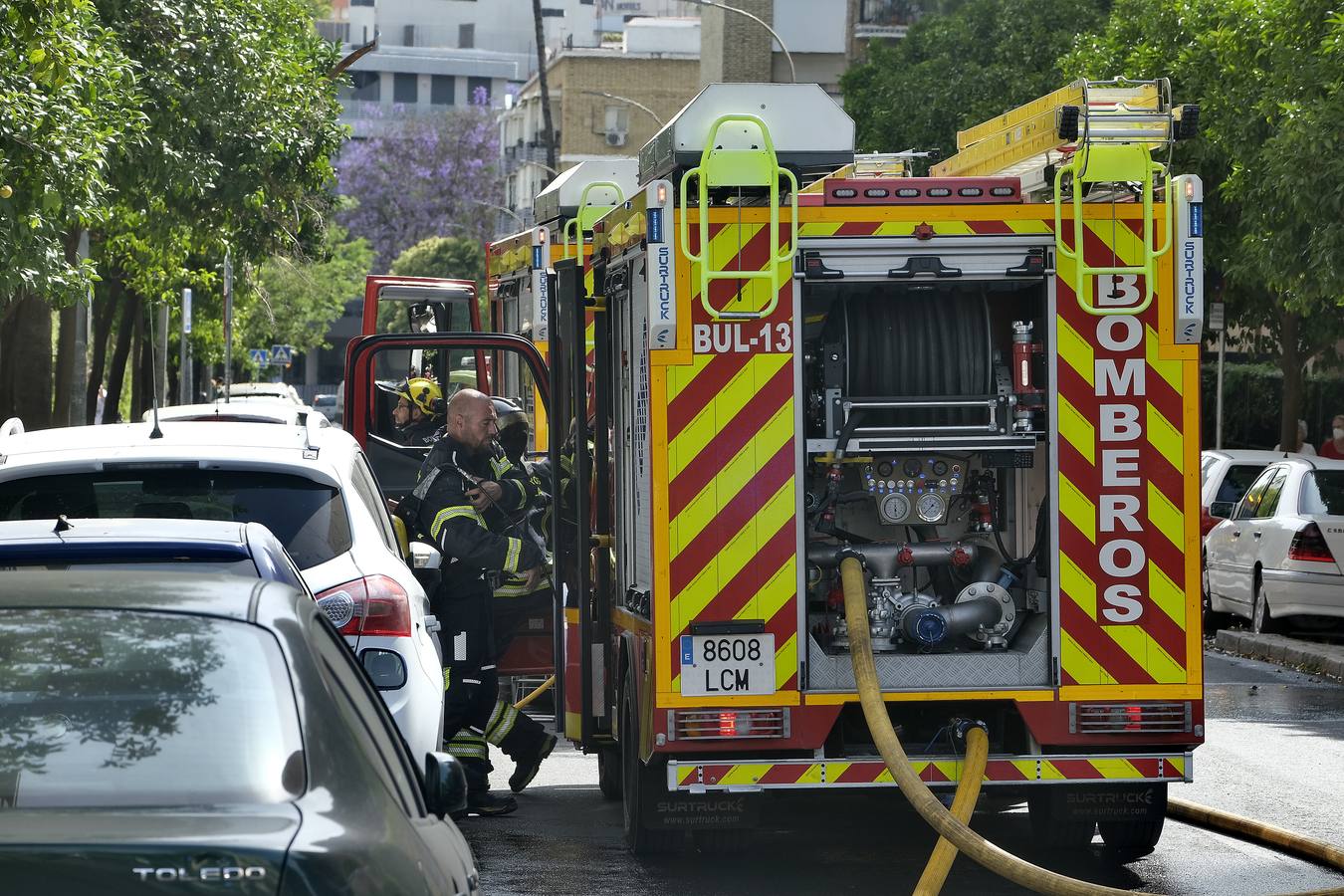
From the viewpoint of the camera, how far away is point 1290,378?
28000 mm

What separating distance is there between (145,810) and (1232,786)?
311 inches

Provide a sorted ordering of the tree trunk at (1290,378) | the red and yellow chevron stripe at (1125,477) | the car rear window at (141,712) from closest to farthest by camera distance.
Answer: the car rear window at (141,712)
the red and yellow chevron stripe at (1125,477)
the tree trunk at (1290,378)

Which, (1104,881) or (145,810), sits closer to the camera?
(145,810)

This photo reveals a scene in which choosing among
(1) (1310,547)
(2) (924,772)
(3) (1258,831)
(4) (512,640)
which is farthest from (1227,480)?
(2) (924,772)

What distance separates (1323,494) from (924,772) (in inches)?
438

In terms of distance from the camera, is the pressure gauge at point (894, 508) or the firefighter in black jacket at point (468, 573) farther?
the firefighter in black jacket at point (468, 573)

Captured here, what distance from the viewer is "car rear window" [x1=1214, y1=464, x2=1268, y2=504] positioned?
71.2 feet

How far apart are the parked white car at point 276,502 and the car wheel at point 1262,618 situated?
1216cm

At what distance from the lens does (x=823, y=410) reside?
8.32 metres

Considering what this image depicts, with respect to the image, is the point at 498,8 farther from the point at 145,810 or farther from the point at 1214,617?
the point at 145,810

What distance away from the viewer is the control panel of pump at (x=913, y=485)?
8.41m

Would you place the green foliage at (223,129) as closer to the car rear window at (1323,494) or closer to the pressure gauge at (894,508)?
the car rear window at (1323,494)

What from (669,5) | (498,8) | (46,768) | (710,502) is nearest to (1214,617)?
(710,502)

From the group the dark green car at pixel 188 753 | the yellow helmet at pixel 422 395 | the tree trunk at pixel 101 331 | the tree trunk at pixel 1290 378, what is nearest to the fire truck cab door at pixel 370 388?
the yellow helmet at pixel 422 395
